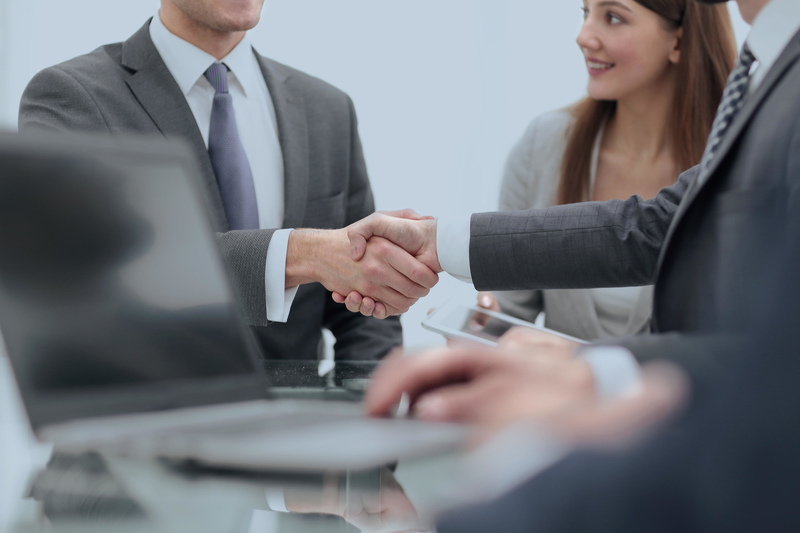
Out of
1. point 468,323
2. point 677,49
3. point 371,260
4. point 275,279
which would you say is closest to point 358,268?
point 371,260

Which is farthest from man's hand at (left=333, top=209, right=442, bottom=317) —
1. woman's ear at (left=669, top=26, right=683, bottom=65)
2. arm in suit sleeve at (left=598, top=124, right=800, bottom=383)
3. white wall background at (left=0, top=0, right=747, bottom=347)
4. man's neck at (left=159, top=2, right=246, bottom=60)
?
white wall background at (left=0, top=0, right=747, bottom=347)

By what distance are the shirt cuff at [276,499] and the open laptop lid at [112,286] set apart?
0.15 m

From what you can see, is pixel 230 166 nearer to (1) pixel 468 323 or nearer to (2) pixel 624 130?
(1) pixel 468 323

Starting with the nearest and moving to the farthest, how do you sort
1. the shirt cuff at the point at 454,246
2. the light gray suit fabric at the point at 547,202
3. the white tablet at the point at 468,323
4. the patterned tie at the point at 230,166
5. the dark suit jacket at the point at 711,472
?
1. the dark suit jacket at the point at 711,472
2. the white tablet at the point at 468,323
3. the shirt cuff at the point at 454,246
4. the patterned tie at the point at 230,166
5. the light gray suit fabric at the point at 547,202

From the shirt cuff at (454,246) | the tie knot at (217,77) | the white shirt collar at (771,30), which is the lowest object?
the shirt cuff at (454,246)

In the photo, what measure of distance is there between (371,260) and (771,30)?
73cm

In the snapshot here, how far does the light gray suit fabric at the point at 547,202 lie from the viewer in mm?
1606

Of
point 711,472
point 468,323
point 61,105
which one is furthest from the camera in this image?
point 61,105

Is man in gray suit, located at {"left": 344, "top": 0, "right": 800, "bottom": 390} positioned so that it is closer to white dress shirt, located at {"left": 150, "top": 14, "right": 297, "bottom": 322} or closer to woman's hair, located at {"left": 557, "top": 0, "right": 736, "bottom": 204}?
white dress shirt, located at {"left": 150, "top": 14, "right": 297, "bottom": 322}

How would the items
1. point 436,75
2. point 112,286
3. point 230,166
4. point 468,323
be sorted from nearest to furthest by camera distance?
1. point 112,286
2. point 468,323
3. point 230,166
4. point 436,75

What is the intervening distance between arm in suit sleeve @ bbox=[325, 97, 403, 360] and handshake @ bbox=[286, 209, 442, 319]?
207 mm

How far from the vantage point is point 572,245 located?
1024mm

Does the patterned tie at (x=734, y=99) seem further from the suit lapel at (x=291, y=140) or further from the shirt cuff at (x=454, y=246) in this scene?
the suit lapel at (x=291, y=140)

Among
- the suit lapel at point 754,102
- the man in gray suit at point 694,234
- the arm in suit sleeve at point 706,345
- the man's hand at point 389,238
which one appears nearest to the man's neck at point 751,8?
the man in gray suit at point 694,234
